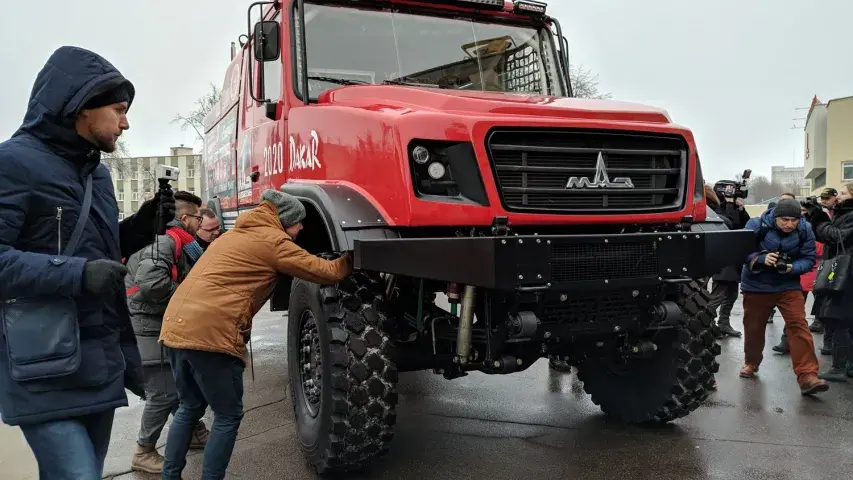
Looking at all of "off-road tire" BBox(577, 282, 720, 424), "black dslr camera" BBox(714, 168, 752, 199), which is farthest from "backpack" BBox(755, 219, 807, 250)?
"off-road tire" BBox(577, 282, 720, 424)

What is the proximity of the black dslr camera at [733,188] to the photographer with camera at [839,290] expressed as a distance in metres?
1.32

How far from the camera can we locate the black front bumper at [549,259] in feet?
10.7

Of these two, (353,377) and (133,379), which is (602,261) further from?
(133,379)

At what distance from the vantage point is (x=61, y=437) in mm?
2305

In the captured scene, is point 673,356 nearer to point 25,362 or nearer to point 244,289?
point 244,289

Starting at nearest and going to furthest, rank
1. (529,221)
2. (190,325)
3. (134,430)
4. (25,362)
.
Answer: (25,362) < (190,325) < (529,221) < (134,430)

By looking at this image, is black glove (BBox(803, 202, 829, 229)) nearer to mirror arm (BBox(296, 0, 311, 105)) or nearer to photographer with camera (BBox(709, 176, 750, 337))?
photographer with camera (BBox(709, 176, 750, 337))

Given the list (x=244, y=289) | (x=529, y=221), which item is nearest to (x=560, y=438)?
(x=529, y=221)

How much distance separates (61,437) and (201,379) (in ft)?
3.89

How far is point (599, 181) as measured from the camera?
3.79m

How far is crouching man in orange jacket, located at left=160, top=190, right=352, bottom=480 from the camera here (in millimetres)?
3416

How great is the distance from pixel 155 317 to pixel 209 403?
1234 mm

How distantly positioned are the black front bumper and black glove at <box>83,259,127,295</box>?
1.33 meters

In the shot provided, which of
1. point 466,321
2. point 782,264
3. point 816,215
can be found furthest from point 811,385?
point 466,321
